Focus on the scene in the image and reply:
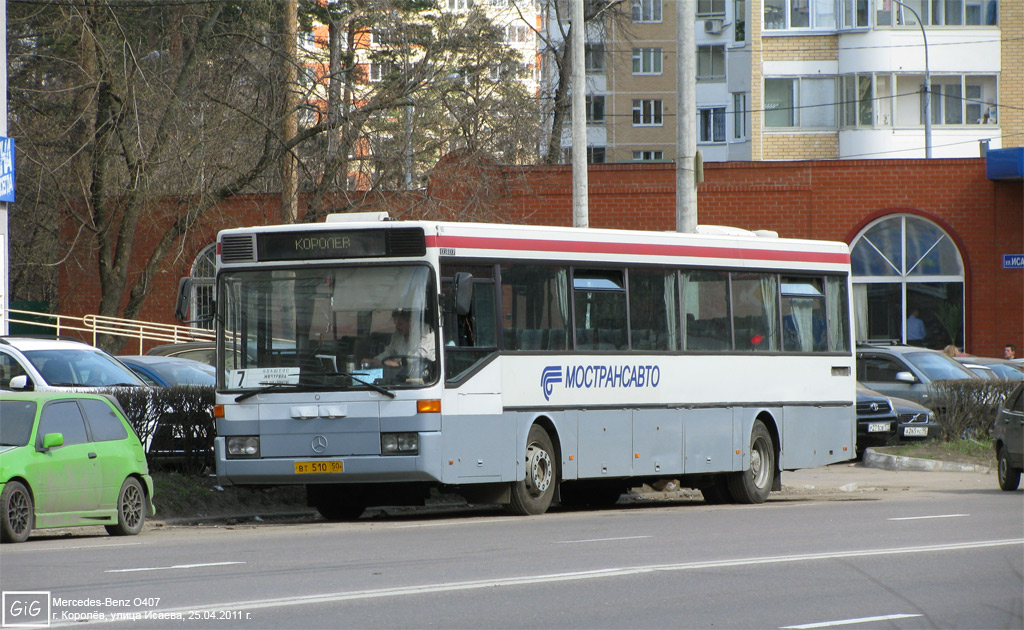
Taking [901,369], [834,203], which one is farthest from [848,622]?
[834,203]

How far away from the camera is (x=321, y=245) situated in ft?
48.5

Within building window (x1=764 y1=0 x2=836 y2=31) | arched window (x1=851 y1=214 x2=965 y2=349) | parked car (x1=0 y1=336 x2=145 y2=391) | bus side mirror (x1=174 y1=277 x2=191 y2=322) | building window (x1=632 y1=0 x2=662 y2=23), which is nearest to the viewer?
bus side mirror (x1=174 y1=277 x2=191 y2=322)

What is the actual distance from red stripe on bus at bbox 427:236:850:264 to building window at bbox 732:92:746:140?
43.2 m

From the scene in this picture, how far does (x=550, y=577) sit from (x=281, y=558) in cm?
236

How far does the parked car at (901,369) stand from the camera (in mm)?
27141

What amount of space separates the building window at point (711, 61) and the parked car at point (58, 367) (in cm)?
5952

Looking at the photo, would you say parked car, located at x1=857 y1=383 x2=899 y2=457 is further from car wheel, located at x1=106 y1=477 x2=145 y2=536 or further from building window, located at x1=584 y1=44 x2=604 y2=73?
building window, located at x1=584 y1=44 x2=604 y2=73

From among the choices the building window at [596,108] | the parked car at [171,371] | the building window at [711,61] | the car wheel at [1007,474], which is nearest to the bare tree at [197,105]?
the parked car at [171,371]

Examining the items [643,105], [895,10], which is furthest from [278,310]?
[643,105]

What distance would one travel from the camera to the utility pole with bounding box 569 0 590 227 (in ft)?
72.3

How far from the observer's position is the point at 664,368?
17.0 metres

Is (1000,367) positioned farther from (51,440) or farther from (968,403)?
(51,440)

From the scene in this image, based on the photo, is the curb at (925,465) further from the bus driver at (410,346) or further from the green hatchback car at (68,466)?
the green hatchback car at (68,466)

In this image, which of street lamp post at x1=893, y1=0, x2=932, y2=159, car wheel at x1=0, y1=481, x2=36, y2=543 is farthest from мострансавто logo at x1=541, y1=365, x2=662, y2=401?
street lamp post at x1=893, y1=0, x2=932, y2=159
